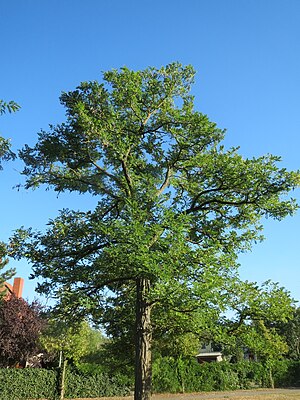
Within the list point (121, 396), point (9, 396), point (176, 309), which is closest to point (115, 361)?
point (176, 309)

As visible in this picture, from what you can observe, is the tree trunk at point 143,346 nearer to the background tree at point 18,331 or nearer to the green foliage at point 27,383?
the green foliage at point 27,383

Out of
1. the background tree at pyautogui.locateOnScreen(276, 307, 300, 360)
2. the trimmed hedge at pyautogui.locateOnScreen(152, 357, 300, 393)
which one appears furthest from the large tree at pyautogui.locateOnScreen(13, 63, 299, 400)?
the background tree at pyautogui.locateOnScreen(276, 307, 300, 360)

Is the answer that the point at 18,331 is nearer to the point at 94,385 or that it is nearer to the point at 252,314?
the point at 94,385

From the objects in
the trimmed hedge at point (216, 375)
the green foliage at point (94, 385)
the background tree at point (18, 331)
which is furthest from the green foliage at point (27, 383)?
the trimmed hedge at point (216, 375)

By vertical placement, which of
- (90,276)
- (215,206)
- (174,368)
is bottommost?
(174,368)

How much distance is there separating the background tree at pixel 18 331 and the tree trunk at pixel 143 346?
52.2ft

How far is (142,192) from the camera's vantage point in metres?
9.20

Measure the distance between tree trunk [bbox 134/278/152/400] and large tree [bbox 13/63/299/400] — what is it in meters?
0.02

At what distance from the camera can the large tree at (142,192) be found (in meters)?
8.12

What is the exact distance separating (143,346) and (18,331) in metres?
17.0

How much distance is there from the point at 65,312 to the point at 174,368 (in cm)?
1992

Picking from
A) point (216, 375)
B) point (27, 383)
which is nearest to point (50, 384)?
Answer: point (27, 383)

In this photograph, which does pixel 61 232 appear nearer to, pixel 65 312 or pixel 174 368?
pixel 65 312

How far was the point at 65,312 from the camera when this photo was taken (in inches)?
354
